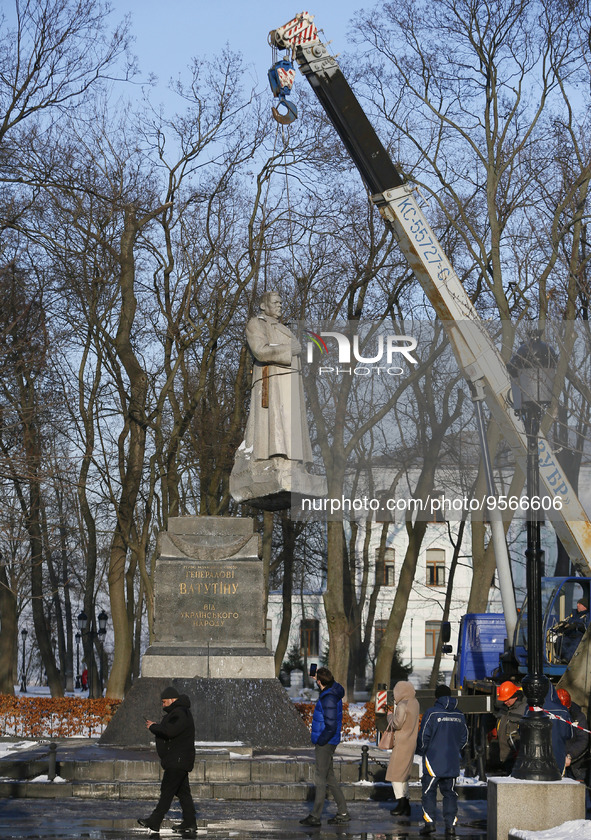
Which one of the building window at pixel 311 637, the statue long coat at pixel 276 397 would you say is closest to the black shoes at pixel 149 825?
the statue long coat at pixel 276 397

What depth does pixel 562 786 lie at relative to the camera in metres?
9.80

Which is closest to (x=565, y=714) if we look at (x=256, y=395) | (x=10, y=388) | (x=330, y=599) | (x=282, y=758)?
(x=282, y=758)

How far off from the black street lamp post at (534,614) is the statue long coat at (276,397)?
4619 mm

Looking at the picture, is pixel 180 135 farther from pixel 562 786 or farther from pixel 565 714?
pixel 562 786

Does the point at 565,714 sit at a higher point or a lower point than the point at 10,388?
lower

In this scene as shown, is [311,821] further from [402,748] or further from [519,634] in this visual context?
[519,634]

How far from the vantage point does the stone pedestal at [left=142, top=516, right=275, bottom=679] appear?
607 inches

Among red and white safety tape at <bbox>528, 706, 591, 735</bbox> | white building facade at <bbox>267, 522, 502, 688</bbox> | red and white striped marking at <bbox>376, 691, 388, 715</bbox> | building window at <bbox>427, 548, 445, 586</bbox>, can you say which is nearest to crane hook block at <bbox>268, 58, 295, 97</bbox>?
red and white striped marking at <bbox>376, 691, 388, 715</bbox>

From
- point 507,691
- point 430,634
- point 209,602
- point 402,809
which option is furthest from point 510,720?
point 430,634

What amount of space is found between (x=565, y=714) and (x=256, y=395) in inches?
253

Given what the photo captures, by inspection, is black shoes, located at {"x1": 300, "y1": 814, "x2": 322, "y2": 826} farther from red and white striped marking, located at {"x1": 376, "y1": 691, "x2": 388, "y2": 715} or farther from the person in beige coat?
red and white striped marking, located at {"x1": 376, "y1": 691, "x2": 388, "y2": 715}

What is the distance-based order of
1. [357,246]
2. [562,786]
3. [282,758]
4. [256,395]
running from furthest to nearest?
[357,246] < [256,395] < [282,758] < [562,786]

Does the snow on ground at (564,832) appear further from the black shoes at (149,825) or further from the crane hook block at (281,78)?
the crane hook block at (281,78)

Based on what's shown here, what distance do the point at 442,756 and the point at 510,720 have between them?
13.2 feet
